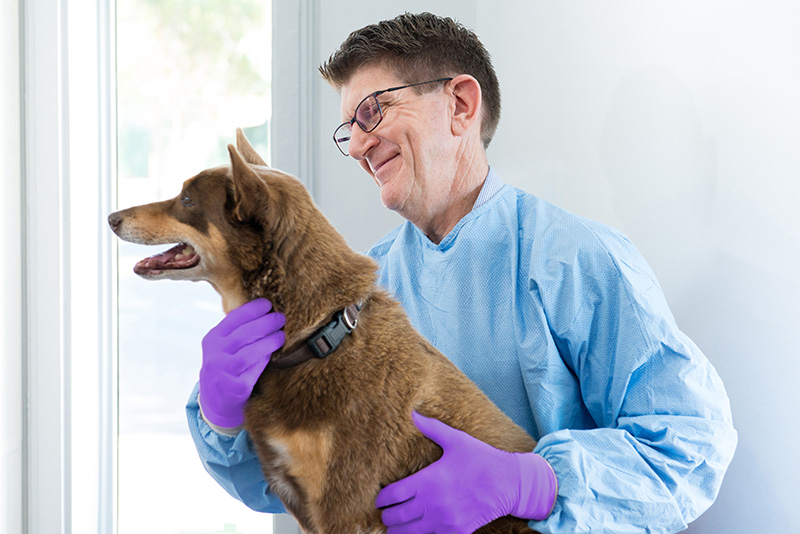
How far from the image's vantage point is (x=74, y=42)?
1.94 meters

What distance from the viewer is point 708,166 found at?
4.09 feet

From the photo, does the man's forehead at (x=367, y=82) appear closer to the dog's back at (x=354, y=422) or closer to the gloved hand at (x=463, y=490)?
the dog's back at (x=354, y=422)

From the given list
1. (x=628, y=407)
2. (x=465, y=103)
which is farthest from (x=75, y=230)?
(x=628, y=407)

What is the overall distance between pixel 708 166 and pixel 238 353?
1.01 metres

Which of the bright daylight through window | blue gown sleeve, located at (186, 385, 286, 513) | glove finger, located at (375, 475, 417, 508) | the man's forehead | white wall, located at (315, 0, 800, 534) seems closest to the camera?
glove finger, located at (375, 475, 417, 508)

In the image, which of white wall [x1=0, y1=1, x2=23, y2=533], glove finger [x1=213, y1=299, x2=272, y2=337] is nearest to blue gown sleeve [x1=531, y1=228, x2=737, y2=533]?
glove finger [x1=213, y1=299, x2=272, y2=337]

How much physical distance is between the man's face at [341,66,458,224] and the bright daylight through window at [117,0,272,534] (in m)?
0.99

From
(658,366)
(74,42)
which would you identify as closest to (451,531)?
(658,366)

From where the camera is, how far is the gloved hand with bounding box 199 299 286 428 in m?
0.94

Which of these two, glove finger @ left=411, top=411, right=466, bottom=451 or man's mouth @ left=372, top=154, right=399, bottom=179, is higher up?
man's mouth @ left=372, top=154, right=399, bottom=179

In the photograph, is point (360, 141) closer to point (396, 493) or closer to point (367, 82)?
point (367, 82)

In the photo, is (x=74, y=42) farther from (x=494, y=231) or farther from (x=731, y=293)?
(x=731, y=293)

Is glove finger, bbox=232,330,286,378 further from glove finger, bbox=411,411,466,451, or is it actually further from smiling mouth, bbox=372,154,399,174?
smiling mouth, bbox=372,154,399,174

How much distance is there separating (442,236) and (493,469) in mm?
622
